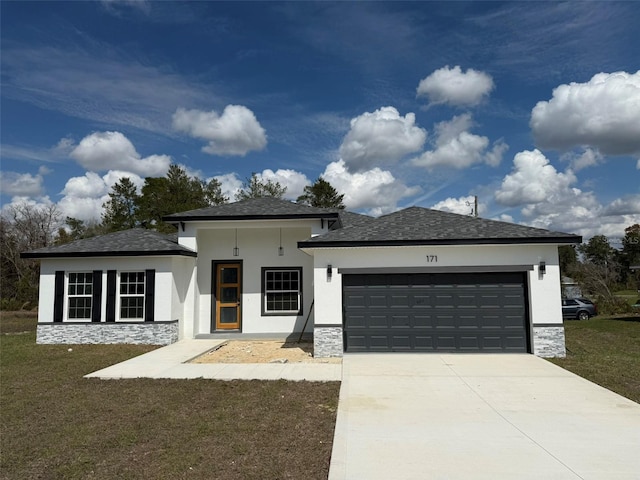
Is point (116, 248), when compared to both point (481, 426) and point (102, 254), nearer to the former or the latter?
point (102, 254)

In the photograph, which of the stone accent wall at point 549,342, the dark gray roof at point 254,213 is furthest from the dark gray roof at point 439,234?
the dark gray roof at point 254,213

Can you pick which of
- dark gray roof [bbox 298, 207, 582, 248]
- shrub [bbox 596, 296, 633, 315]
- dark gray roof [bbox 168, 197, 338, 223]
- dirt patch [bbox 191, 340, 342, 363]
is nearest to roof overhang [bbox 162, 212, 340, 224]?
dark gray roof [bbox 168, 197, 338, 223]

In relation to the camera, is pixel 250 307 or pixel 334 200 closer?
pixel 250 307

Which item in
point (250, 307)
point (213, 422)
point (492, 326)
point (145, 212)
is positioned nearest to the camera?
point (213, 422)

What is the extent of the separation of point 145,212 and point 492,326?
3428 centimetres

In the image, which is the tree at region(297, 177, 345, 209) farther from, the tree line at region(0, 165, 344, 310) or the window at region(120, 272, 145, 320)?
the window at region(120, 272, 145, 320)

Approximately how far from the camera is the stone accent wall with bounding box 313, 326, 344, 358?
11.0 meters

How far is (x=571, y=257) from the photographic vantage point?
68.8 metres

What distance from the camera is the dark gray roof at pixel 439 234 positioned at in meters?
10.8

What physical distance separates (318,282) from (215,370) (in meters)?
3.35

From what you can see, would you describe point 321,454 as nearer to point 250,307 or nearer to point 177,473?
point 177,473

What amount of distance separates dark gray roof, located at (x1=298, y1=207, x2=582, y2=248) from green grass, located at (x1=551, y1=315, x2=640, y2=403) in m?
2.93

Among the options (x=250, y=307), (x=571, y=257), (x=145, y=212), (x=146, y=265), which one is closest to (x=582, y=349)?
(x=250, y=307)

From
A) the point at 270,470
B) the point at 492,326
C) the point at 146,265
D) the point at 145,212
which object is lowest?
the point at 270,470
